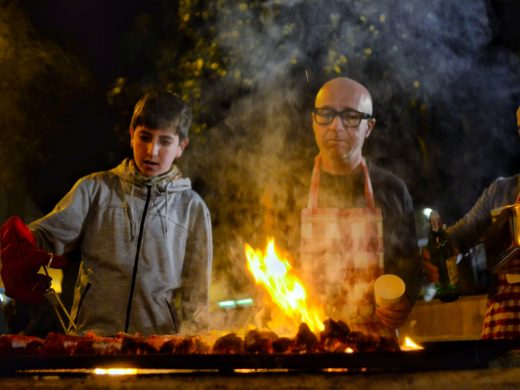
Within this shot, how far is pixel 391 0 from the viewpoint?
7.14 meters

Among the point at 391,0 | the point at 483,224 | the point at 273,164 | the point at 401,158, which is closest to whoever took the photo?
the point at 483,224

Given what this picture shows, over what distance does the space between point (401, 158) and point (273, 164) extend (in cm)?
193

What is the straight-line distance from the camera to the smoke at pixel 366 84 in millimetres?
6750

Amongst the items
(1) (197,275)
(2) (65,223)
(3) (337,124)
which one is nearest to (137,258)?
(1) (197,275)

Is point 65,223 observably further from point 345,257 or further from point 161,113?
point 345,257

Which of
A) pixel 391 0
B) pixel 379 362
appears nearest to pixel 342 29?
pixel 391 0

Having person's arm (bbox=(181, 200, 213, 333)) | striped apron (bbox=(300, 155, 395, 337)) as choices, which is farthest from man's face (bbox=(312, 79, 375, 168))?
person's arm (bbox=(181, 200, 213, 333))

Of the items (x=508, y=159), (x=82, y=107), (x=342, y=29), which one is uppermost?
(x=342, y=29)

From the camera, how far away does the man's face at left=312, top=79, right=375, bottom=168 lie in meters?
5.42

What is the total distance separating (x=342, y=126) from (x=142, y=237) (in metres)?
2.08

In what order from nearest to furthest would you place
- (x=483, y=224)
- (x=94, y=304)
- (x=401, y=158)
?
1. (x=94, y=304)
2. (x=483, y=224)
3. (x=401, y=158)

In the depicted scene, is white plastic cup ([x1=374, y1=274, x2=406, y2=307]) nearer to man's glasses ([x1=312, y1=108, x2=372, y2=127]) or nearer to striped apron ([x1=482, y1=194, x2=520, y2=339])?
Result: striped apron ([x1=482, y1=194, x2=520, y2=339])

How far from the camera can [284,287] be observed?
408cm

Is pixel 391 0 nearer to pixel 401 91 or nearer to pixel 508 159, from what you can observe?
pixel 401 91
